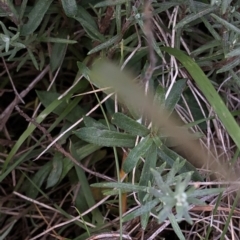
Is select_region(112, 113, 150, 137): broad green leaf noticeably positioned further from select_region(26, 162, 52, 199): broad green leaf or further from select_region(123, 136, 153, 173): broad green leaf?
select_region(26, 162, 52, 199): broad green leaf

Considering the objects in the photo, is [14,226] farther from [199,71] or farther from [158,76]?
[199,71]

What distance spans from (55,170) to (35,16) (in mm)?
430

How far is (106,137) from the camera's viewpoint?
1.00 m

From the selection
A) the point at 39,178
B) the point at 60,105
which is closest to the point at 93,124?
the point at 60,105

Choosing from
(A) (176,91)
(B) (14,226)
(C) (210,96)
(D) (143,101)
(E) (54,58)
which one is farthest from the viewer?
(B) (14,226)

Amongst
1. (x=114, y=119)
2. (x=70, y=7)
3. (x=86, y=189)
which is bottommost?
(x=86, y=189)

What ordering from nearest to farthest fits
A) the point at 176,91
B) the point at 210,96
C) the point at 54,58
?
the point at 210,96 < the point at 176,91 < the point at 54,58

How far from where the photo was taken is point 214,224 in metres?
1.10

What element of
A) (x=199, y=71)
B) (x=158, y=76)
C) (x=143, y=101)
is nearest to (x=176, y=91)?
(x=199, y=71)

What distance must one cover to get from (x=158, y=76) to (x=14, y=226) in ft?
Answer: 1.93

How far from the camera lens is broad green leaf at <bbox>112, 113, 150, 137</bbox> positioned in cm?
96

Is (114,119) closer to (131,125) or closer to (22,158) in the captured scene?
(131,125)

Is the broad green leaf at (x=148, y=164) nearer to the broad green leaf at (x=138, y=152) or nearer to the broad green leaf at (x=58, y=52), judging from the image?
the broad green leaf at (x=138, y=152)

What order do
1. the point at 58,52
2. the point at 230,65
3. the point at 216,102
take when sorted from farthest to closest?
the point at 58,52, the point at 230,65, the point at 216,102
